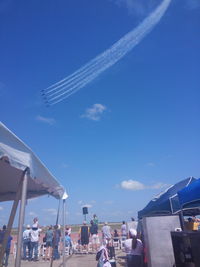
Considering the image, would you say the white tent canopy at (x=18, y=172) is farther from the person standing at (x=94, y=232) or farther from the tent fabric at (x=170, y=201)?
the person standing at (x=94, y=232)

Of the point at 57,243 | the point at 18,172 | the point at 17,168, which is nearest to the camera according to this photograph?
A: the point at 17,168

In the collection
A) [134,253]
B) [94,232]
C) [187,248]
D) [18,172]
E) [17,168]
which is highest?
[18,172]

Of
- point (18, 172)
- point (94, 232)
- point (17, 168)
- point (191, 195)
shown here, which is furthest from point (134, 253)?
point (94, 232)

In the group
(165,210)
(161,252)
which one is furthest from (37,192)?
(165,210)

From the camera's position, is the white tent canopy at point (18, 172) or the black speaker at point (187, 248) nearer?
the white tent canopy at point (18, 172)

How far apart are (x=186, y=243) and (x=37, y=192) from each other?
3397mm

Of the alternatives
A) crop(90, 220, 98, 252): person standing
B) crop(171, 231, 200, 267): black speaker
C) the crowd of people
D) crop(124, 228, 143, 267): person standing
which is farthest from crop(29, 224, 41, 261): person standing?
crop(171, 231, 200, 267): black speaker

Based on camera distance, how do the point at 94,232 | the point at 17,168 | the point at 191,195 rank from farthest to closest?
the point at 94,232, the point at 191,195, the point at 17,168

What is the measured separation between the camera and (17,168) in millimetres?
3168

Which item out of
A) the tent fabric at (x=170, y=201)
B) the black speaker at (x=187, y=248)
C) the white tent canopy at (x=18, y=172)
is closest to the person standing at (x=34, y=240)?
the tent fabric at (x=170, y=201)

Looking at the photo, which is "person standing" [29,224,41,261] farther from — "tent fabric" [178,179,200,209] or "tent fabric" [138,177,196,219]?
"tent fabric" [178,179,200,209]

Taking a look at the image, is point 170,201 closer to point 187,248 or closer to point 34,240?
point 187,248

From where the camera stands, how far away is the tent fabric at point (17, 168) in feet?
9.53

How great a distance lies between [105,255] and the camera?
20.5 feet
